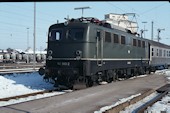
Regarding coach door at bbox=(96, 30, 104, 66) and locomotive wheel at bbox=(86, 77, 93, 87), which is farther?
coach door at bbox=(96, 30, 104, 66)

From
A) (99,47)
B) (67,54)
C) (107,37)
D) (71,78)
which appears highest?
(107,37)

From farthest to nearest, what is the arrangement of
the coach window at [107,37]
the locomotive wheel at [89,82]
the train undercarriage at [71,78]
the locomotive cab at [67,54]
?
the coach window at [107,37], the locomotive wheel at [89,82], the locomotive cab at [67,54], the train undercarriage at [71,78]

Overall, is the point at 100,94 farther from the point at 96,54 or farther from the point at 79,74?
the point at 96,54

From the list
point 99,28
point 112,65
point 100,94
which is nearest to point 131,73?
point 112,65

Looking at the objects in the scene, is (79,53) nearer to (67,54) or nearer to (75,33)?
(67,54)

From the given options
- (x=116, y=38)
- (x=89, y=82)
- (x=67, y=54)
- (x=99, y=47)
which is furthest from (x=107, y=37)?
(x=67, y=54)

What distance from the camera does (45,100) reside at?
1152cm

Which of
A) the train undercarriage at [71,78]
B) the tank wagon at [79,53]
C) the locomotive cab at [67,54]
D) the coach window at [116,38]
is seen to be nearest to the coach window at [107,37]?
the tank wagon at [79,53]

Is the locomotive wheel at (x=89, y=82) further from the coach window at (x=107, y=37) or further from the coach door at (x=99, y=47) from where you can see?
the coach window at (x=107, y=37)

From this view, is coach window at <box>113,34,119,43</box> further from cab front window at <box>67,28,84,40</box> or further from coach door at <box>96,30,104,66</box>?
cab front window at <box>67,28,84,40</box>

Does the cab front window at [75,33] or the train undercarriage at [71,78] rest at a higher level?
the cab front window at [75,33]

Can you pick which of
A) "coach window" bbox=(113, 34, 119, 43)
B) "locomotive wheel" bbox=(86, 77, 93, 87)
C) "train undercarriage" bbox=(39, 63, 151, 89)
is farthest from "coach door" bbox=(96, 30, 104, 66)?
"coach window" bbox=(113, 34, 119, 43)

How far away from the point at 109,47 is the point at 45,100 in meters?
7.65

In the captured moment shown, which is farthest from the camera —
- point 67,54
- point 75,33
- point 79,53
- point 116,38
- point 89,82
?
point 116,38
